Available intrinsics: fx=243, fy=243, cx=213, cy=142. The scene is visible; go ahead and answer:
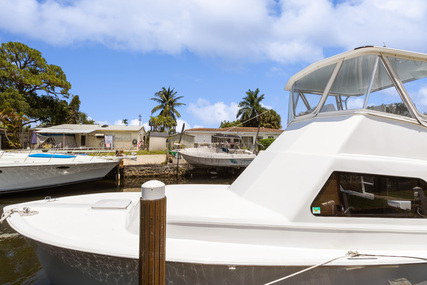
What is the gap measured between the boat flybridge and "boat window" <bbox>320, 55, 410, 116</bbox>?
0.05 feet

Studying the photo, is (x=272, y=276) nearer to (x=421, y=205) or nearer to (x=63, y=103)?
(x=421, y=205)

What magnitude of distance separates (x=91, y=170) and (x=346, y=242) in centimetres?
1247

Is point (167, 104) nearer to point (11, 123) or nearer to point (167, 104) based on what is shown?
point (167, 104)

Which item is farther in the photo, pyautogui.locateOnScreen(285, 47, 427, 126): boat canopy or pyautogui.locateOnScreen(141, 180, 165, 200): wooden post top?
pyautogui.locateOnScreen(285, 47, 427, 126): boat canopy

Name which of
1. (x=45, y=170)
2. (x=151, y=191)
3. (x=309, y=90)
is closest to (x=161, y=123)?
(x=45, y=170)

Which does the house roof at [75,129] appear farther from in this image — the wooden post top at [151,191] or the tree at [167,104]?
the wooden post top at [151,191]

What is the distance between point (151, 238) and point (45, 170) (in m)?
11.2

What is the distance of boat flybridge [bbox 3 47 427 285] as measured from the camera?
2.47m

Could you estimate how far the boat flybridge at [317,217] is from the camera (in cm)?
247

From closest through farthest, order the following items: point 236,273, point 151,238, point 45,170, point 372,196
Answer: point 151,238 → point 236,273 → point 372,196 → point 45,170

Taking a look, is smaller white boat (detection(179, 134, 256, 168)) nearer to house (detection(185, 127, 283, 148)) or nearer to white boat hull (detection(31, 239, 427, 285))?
house (detection(185, 127, 283, 148))

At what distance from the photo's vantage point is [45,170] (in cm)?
1095

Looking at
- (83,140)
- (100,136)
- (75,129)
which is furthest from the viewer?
(83,140)

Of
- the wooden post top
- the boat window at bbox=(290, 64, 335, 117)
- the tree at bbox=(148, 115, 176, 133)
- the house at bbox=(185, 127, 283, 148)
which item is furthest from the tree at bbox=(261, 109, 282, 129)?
the wooden post top
